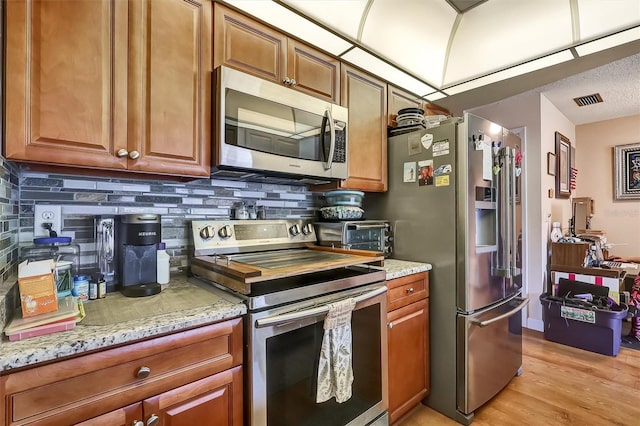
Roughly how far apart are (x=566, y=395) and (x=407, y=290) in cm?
139

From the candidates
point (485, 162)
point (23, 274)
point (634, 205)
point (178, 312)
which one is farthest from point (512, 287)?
point (634, 205)

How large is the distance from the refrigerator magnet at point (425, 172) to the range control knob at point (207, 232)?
1.32 metres

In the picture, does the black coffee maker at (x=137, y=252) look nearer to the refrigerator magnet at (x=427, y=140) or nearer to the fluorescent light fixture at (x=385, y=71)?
the fluorescent light fixture at (x=385, y=71)

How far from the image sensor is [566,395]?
6.58 feet

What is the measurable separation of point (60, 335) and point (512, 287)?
2416 mm

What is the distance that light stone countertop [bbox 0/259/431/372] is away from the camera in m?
0.72

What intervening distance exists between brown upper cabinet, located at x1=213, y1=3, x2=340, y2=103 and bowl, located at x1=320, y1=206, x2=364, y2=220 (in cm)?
68

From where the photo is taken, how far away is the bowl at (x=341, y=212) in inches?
77.4

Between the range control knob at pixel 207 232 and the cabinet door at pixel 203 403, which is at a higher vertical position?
the range control knob at pixel 207 232

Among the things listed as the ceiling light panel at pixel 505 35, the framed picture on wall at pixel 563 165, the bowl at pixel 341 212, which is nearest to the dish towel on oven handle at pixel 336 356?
the bowl at pixel 341 212

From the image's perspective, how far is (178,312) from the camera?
997mm

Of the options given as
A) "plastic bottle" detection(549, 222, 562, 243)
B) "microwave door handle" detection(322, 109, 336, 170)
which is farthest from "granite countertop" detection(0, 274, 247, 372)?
"plastic bottle" detection(549, 222, 562, 243)

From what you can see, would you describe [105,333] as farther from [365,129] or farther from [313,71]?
[365,129]

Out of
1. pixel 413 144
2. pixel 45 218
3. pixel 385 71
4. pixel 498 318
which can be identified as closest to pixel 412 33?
pixel 385 71
